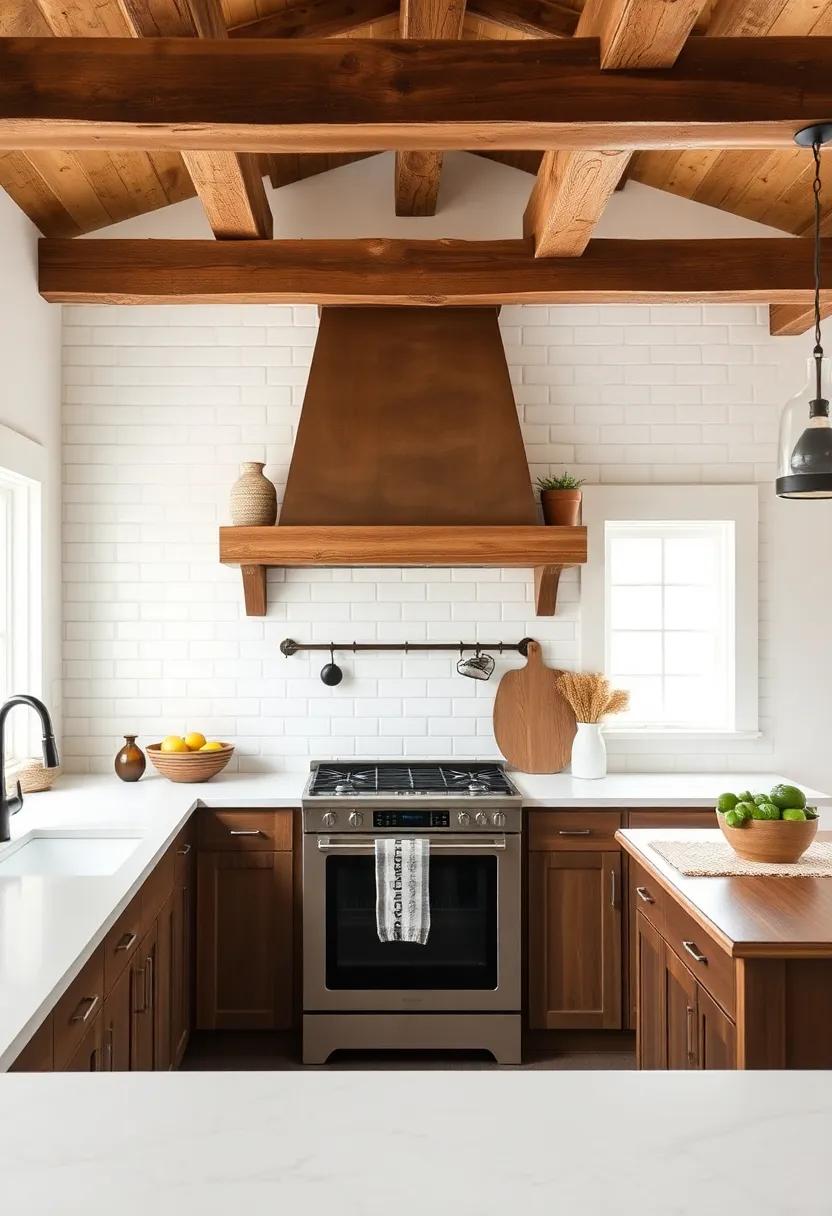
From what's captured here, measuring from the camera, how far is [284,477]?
438cm

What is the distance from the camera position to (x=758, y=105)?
233cm

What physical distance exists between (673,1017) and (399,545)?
194cm

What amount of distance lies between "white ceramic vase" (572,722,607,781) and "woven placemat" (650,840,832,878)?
1265 millimetres

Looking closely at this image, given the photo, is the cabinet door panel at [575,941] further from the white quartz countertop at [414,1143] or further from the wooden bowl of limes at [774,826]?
the white quartz countertop at [414,1143]

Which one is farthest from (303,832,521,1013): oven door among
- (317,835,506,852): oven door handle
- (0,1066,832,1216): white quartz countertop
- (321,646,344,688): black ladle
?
(0,1066,832,1216): white quartz countertop

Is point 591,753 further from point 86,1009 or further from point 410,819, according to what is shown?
point 86,1009

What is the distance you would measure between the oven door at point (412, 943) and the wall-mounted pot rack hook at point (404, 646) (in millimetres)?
922

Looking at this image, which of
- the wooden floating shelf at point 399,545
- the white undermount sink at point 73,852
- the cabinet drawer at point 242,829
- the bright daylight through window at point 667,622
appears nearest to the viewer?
the white undermount sink at point 73,852

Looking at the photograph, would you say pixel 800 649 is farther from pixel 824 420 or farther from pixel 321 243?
pixel 321 243

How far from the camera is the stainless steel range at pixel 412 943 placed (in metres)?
3.71

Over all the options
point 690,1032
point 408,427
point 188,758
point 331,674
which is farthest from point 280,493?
point 690,1032

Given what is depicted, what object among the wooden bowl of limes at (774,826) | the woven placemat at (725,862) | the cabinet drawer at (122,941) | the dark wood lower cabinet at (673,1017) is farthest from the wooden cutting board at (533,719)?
the cabinet drawer at (122,941)

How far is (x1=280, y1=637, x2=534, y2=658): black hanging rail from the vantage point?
4.36m

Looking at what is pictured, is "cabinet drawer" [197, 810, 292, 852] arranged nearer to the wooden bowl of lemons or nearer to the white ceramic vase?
the wooden bowl of lemons
